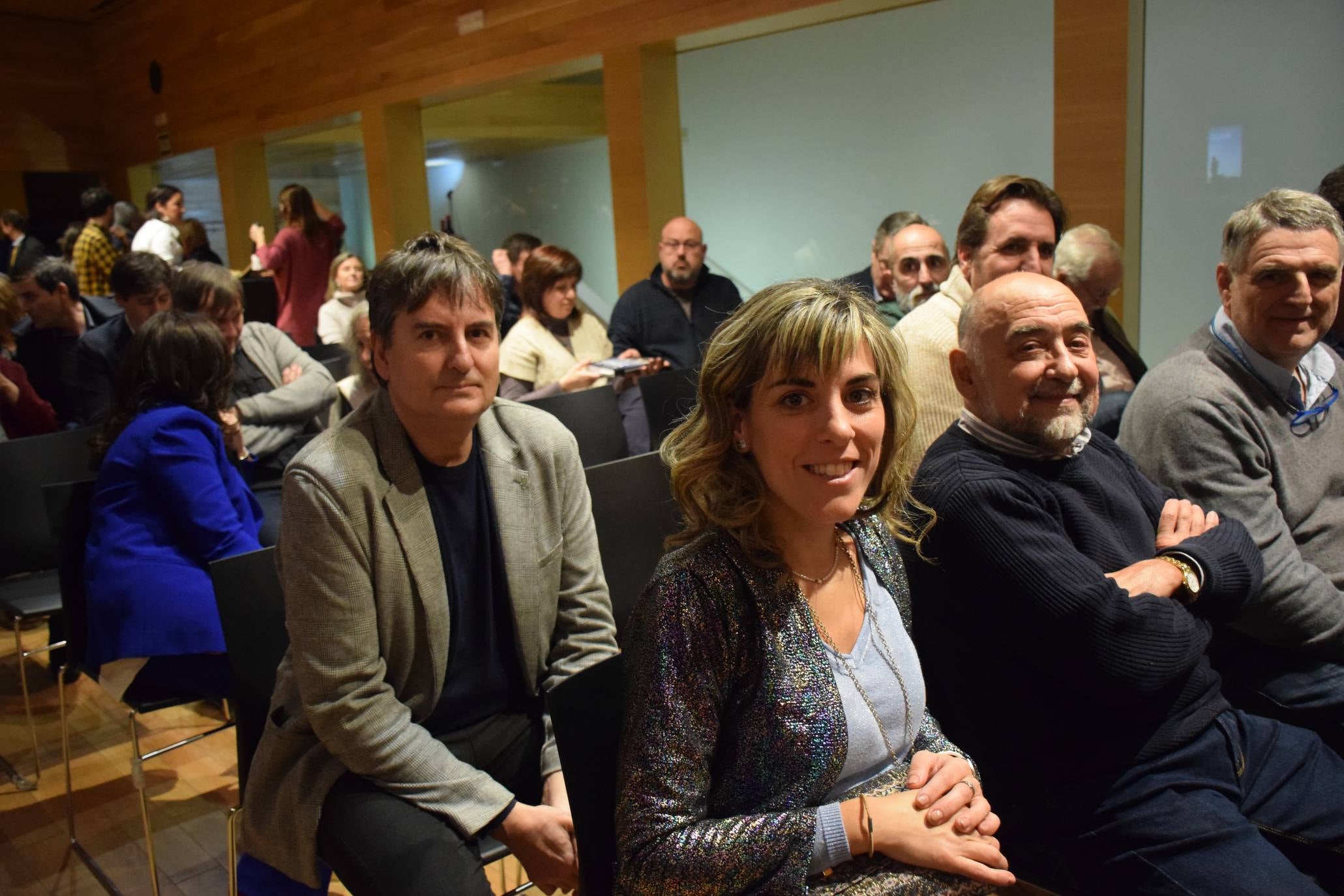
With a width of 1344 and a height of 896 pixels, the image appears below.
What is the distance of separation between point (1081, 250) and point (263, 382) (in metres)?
2.97

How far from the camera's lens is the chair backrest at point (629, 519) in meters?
2.52

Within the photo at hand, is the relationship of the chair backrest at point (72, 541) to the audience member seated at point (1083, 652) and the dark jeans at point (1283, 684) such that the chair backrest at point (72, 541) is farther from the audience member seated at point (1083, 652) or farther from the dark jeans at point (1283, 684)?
the dark jeans at point (1283, 684)

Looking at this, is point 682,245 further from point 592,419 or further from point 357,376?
point 357,376

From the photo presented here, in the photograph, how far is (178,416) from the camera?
2549 mm

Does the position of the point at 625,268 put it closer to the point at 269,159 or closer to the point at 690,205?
the point at 690,205

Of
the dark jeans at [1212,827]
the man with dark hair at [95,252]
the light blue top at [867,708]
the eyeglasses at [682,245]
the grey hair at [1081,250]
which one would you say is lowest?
the dark jeans at [1212,827]

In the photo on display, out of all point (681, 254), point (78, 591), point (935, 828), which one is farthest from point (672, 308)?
point (935, 828)

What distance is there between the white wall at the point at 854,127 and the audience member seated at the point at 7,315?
3287 mm

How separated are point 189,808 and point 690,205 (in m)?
4.45

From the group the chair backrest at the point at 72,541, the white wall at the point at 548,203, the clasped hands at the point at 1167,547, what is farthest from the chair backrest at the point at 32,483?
the white wall at the point at 548,203

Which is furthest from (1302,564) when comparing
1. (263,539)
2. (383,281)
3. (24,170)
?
(24,170)

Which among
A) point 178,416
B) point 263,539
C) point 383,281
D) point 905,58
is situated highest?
point 905,58

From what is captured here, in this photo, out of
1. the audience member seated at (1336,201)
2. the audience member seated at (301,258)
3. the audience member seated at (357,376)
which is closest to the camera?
the audience member seated at (1336,201)

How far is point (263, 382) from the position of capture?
154 inches
